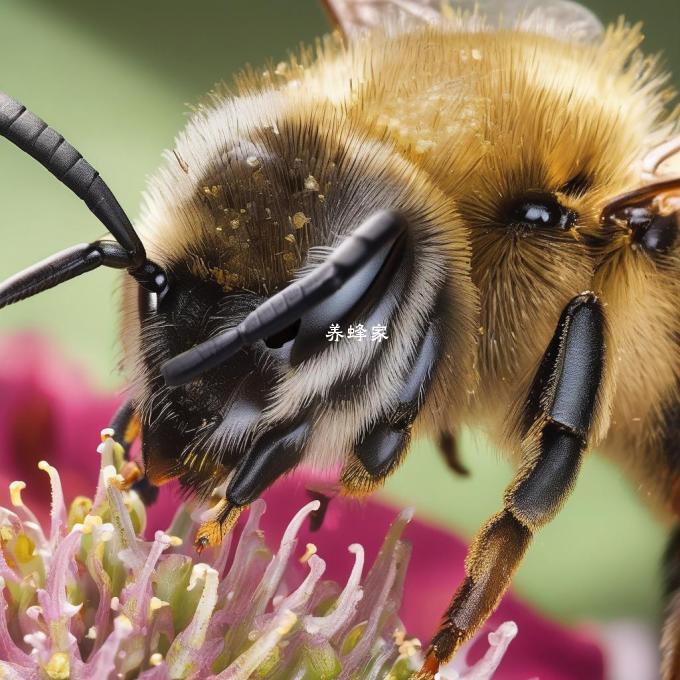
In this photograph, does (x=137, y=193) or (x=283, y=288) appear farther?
(x=137, y=193)

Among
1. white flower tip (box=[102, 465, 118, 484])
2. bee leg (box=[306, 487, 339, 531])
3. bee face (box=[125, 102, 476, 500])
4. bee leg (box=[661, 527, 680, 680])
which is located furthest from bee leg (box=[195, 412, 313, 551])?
bee leg (box=[661, 527, 680, 680])

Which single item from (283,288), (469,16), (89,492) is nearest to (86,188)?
(283,288)

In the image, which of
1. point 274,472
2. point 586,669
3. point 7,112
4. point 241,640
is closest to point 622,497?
point 586,669

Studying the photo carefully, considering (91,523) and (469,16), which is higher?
(469,16)

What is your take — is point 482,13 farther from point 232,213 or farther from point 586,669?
point 586,669

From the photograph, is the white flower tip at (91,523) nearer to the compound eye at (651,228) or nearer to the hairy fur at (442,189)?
the hairy fur at (442,189)

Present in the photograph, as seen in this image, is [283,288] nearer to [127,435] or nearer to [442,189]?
[442,189]

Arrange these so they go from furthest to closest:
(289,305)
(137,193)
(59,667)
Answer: (137,193)
(59,667)
(289,305)
